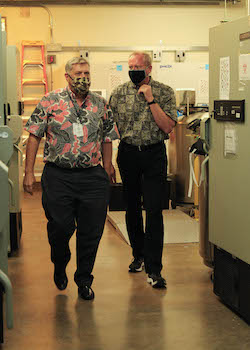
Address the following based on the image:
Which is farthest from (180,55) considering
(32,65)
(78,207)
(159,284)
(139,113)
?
(78,207)

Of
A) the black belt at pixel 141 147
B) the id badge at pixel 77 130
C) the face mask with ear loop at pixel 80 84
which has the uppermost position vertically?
the face mask with ear loop at pixel 80 84

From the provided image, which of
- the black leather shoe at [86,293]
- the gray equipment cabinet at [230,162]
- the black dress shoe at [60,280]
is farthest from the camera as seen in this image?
the black dress shoe at [60,280]

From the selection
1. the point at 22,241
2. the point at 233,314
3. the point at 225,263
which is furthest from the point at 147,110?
the point at 22,241

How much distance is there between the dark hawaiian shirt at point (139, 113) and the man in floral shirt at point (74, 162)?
240 millimetres

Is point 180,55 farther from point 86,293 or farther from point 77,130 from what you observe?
point 86,293

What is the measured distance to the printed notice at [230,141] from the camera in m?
3.65

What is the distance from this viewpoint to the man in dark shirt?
425cm

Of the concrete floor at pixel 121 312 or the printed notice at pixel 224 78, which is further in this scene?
the printed notice at pixel 224 78

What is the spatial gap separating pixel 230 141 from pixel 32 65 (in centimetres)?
612

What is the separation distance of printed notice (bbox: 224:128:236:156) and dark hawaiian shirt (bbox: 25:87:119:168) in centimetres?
81

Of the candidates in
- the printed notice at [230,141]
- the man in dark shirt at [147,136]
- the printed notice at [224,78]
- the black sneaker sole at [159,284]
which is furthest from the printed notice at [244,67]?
the black sneaker sole at [159,284]

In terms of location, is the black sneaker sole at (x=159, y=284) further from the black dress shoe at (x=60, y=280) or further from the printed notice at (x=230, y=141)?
the printed notice at (x=230, y=141)

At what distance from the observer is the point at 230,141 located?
3695mm

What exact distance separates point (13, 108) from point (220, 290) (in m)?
2.43
